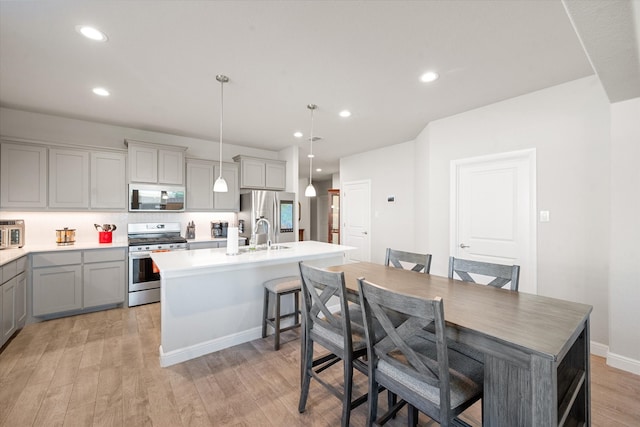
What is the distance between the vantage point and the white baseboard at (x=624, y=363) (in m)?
2.26

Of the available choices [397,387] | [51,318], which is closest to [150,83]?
[51,318]

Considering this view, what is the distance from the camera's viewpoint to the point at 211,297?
8.49 ft

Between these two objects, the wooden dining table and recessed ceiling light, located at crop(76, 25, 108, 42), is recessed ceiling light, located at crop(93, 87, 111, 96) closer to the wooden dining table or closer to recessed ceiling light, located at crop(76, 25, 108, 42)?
recessed ceiling light, located at crop(76, 25, 108, 42)

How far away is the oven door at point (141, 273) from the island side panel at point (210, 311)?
5.68 feet

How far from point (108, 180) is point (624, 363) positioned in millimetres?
5893

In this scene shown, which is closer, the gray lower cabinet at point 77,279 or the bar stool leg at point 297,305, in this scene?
the bar stool leg at point 297,305

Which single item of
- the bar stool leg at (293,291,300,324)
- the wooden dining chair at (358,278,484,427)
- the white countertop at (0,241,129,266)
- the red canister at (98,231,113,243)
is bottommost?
the bar stool leg at (293,291,300,324)

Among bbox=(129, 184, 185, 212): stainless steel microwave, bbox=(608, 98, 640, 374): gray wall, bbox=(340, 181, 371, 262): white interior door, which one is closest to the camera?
bbox=(608, 98, 640, 374): gray wall

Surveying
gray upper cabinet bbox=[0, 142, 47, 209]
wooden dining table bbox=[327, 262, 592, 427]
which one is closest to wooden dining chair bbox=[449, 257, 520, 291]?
wooden dining table bbox=[327, 262, 592, 427]

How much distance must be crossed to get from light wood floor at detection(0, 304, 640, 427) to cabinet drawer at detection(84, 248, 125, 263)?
925 millimetres

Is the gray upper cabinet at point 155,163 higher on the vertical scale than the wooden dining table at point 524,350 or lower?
higher

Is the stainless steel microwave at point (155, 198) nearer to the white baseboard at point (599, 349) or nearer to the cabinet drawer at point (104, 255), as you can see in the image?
the cabinet drawer at point (104, 255)

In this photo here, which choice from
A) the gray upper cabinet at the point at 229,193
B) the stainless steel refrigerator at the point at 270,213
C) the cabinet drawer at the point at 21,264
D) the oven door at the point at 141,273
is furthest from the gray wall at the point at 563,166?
Result: the cabinet drawer at the point at 21,264

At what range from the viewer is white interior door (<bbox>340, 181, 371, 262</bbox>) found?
583cm
